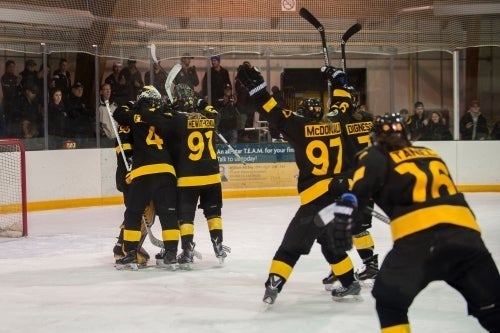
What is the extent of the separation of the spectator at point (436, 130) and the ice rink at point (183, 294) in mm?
3412

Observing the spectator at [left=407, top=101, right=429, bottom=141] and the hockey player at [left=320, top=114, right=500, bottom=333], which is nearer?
the hockey player at [left=320, top=114, right=500, bottom=333]

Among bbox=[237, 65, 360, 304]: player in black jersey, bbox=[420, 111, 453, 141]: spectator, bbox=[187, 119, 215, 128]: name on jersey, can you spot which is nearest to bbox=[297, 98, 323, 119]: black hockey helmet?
bbox=[237, 65, 360, 304]: player in black jersey

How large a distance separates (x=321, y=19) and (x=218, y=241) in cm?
591

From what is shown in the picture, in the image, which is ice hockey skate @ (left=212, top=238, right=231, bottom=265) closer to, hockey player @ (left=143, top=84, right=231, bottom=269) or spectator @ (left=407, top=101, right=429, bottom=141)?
hockey player @ (left=143, top=84, right=231, bottom=269)

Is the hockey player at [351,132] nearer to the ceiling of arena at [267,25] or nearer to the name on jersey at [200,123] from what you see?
the name on jersey at [200,123]

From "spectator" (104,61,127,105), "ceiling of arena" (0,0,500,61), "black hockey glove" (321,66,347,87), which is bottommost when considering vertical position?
"black hockey glove" (321,66,347,87)

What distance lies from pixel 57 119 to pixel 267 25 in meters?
3.00

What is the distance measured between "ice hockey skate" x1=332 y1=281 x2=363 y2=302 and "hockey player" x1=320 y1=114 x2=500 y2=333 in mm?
1544

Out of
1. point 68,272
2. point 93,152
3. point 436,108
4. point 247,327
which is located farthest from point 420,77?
point 247,327

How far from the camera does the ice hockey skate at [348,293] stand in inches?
178

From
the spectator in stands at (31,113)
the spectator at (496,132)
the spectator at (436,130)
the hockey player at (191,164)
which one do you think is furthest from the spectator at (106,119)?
the spectator at (496,132)

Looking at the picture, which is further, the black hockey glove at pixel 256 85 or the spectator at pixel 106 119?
the spectator at pixel 106 119

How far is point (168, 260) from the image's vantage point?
554cm

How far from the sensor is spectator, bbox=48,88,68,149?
9281mm
